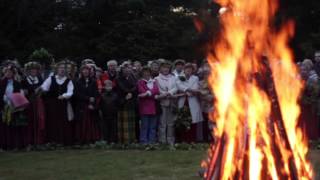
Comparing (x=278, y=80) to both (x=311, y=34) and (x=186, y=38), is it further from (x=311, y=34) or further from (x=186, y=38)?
(x=186, y=38)

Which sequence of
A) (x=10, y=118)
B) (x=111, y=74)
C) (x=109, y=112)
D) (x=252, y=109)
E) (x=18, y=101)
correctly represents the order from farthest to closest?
1. (x=111, y=74)
2. (x=109, y=112)
3. (x=10, y=118)
4. (x=18, y=101)
5. (x=252, y=109)

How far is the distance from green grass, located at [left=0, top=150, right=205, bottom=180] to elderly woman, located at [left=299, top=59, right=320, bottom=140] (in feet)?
10.2

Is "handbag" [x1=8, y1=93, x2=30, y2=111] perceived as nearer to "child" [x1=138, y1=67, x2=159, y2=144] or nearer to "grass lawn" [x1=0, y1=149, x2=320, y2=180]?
"grass lawn" [x1=0, y1=149, x2=320, y2=180]

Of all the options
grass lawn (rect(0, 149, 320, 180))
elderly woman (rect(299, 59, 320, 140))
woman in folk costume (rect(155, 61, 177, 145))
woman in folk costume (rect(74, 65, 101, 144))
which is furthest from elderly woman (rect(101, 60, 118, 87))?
elderly woman (rect(299, 59, 320, 140))

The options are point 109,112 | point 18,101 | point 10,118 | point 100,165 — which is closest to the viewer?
point 100,165

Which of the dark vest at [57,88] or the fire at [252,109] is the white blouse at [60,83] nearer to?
the dark vest at [57,88]

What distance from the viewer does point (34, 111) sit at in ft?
46.0

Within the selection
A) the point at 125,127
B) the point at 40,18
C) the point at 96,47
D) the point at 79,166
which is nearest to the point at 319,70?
the point at 125,127

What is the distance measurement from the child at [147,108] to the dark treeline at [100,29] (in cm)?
1687

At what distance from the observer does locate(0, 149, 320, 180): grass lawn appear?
33.6ft

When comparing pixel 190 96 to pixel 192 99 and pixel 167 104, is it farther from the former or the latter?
pixel 167 104

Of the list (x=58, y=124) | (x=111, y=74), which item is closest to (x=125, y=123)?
(x=111, y=74)

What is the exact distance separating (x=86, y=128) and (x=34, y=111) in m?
1.13

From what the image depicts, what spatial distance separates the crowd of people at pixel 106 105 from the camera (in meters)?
14.0
